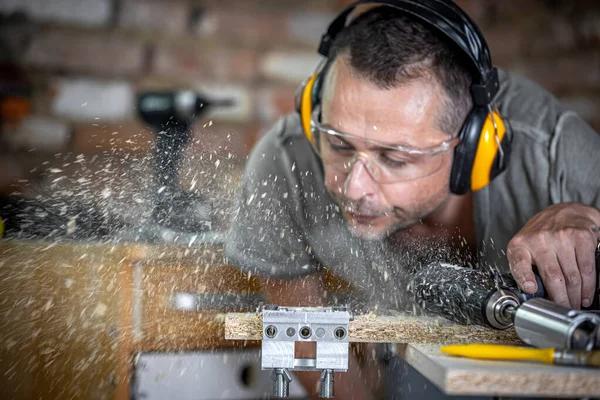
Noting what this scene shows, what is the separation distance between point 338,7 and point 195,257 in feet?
4.70

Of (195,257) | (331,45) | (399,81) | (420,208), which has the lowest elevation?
(195,257)

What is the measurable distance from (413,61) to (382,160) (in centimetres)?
25

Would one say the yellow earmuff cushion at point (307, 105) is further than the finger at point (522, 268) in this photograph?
Yes

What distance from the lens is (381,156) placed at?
158 centimetres

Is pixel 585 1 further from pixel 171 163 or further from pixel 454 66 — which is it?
pixel 171 163

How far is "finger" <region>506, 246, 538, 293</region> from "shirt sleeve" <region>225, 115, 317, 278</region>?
73 cm

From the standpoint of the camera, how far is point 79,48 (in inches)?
104

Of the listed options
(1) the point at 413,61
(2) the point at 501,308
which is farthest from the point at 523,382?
(1) the point at 413,61

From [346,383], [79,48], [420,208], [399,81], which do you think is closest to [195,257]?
[346,383]

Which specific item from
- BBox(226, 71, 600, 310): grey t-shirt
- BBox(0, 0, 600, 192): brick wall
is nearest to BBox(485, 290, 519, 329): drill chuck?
BBox(226, 71, 600, 310): grey t-shirt

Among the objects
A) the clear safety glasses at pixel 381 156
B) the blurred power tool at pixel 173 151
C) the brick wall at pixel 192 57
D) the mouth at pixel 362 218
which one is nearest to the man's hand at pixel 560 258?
the clear safety glasses at pixel 381 156

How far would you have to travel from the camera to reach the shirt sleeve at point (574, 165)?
1810 millimetres

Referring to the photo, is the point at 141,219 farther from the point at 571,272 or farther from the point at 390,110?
the point at 571,272

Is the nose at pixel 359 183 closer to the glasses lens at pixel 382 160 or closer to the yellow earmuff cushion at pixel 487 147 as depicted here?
the glasses lens at pixel 382 160
